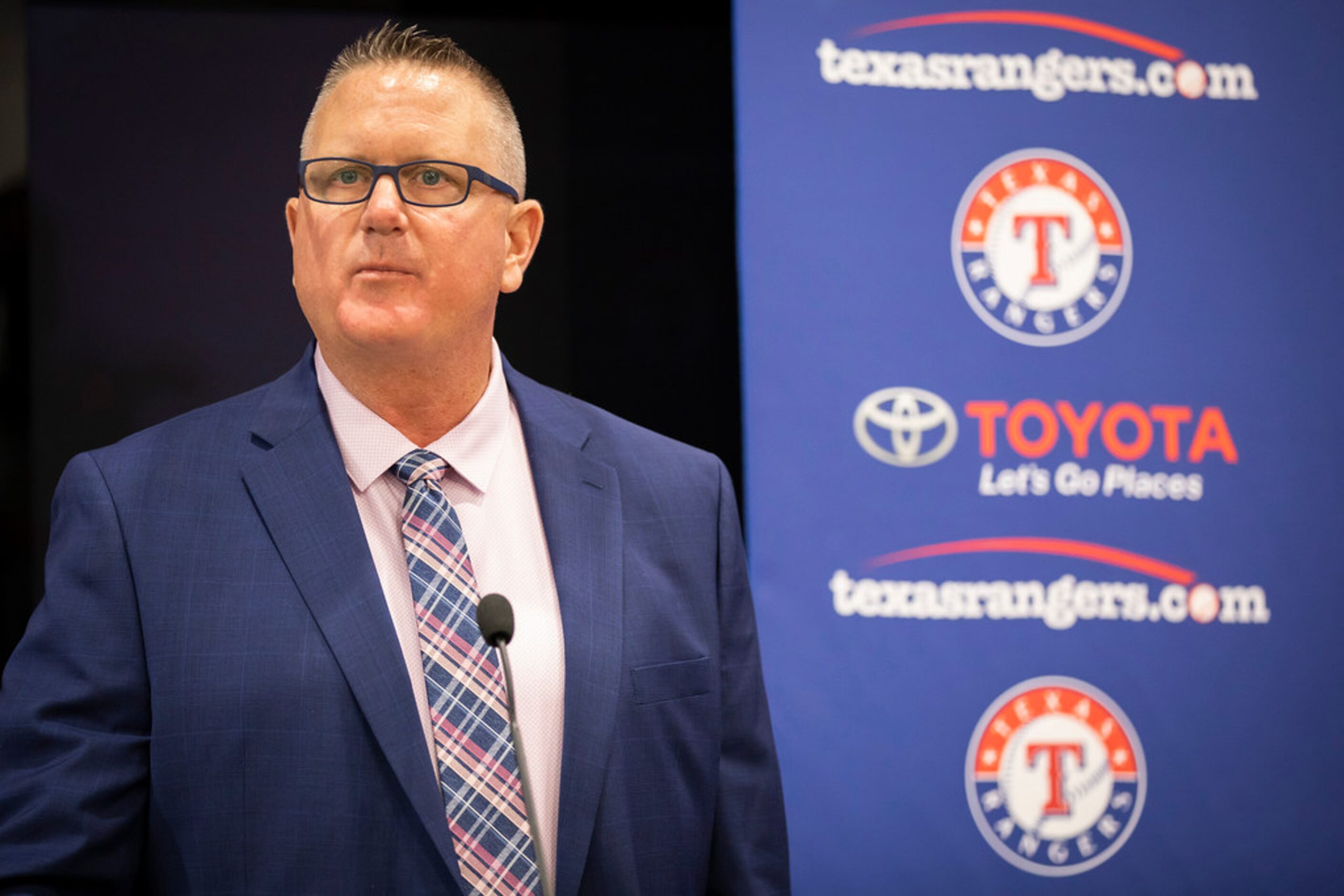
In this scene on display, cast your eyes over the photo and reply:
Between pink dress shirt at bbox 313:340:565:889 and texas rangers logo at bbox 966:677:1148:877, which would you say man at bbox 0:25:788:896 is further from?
texas rangers logo at bbox 966:677:1148:877

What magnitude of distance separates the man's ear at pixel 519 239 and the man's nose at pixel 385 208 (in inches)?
8.6

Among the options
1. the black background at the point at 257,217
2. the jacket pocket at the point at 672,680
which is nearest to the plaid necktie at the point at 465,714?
the jacket pocket at the point at 672,680

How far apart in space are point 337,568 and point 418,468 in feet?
0.59

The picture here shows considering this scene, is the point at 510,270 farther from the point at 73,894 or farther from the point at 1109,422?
the point at 1109,422

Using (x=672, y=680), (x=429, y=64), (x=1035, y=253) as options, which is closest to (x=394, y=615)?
(x=672, y=680)

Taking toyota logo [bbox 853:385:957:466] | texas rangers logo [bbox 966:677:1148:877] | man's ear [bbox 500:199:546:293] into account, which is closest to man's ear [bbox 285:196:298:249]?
man's ear [bbox 500:199:546:293]

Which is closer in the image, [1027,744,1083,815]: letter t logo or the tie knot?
the tie knot

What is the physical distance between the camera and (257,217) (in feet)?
8.16

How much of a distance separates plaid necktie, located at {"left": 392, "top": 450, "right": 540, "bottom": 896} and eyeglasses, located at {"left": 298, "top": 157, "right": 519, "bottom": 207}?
39 cm

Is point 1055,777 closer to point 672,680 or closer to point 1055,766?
point 1055,766

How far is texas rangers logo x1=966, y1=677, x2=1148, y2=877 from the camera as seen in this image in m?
2.38

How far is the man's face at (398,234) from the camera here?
1.68 metres

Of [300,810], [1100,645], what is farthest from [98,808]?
[1100,645]

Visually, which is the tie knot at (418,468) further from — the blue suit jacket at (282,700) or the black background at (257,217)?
the black background at (257,217)
